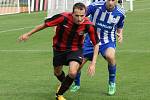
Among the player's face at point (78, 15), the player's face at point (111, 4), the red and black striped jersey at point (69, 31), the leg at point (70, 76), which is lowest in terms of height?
the leg at point (70, 76)

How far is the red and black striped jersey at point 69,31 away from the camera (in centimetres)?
803

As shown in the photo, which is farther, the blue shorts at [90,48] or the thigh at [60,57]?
the blue shorts at [90,48]

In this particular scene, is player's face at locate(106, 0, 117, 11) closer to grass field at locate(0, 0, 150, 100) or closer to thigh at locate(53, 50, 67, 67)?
thigh at locate(53, 50, 67, 67)

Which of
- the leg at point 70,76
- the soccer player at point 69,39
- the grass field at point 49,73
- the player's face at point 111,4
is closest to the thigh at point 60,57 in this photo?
the soccer player at point 69,39

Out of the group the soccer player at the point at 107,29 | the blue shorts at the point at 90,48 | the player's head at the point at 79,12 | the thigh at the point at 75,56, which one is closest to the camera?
the player's head at the point at 79,12

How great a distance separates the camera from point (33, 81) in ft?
32.9

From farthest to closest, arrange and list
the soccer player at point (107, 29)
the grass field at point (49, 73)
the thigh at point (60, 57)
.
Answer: the soccer player at point (107, 29)
the grass field at point (49, 73)
the thigh at point (60, 57)

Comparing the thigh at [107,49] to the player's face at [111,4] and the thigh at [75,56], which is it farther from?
the thigh at [75,56]

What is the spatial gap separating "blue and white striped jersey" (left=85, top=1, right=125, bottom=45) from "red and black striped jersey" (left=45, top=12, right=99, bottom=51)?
33.8 inches

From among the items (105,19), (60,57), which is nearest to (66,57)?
(60,57)

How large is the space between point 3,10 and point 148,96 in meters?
25.9

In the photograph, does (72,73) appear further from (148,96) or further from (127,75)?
(127,75)

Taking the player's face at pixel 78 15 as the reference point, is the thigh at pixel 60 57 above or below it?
below

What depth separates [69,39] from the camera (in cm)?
818
